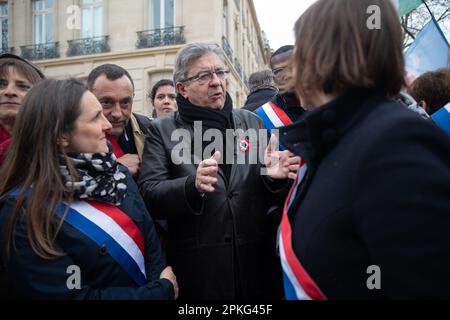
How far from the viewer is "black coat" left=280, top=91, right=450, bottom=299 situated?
88cm

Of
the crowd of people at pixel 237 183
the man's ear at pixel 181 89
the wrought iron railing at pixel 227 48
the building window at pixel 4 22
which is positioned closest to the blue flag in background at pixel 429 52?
the crowd of people at pixel 237 183

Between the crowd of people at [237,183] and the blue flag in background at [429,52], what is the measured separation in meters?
1.50

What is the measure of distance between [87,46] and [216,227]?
1408 cm

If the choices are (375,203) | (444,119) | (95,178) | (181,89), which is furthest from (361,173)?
(444,119)

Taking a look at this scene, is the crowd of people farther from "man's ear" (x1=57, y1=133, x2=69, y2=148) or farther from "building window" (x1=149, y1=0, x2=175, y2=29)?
"building window" (x1=149, y1=0, x2=175, y2=29)

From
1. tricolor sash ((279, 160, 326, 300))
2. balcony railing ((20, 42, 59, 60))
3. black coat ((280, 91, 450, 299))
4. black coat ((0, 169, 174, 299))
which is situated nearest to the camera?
black coat ((280, 91, 450, 299))

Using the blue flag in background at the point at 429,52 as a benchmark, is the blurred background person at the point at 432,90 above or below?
below

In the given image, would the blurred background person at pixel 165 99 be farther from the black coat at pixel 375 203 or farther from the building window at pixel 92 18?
the building window at pixel 92 18

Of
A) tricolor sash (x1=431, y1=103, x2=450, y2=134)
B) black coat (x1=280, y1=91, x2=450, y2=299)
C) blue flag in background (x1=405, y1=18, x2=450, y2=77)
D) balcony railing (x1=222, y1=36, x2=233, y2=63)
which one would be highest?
balcony railing (x1=222, y1=36, x2=233, y2=63)

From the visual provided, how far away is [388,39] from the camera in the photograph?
1.05 m

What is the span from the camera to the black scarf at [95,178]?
60.9 inches

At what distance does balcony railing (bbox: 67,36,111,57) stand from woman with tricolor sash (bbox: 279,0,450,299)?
1413 cm

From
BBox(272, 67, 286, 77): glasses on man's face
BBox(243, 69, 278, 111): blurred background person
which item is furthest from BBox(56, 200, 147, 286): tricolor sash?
BBox(243, 69, 278, 111): blurred background person
